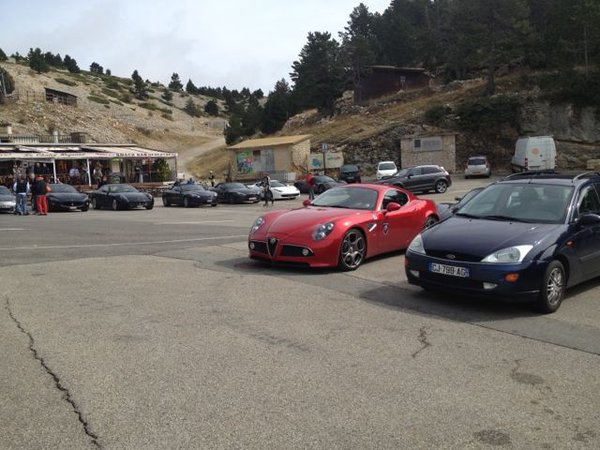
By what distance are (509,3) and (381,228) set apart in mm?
49069

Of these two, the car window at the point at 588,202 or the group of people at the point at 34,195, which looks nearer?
the car window at the point at 588,202

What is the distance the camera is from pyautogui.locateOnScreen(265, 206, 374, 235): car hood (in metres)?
9.12

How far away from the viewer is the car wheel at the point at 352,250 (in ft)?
29.9

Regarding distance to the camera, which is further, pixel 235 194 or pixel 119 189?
pixel 235 194

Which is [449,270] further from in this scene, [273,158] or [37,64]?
[37,64]

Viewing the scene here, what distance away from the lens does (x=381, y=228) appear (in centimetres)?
989

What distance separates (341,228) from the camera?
9.06 meters

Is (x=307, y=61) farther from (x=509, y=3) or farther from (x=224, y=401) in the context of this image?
(x=224, y=401)

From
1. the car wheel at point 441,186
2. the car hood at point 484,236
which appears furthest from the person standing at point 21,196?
the car hood at point 484,236

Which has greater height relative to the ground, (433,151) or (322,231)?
(433,151)

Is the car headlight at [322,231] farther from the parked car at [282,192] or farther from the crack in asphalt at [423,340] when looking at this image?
the parked car at [282,192]

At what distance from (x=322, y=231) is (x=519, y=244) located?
10.5 ft

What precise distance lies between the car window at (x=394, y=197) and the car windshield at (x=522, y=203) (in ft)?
6.98

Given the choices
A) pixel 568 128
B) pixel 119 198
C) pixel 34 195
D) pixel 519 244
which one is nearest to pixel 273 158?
pixel 119 198
